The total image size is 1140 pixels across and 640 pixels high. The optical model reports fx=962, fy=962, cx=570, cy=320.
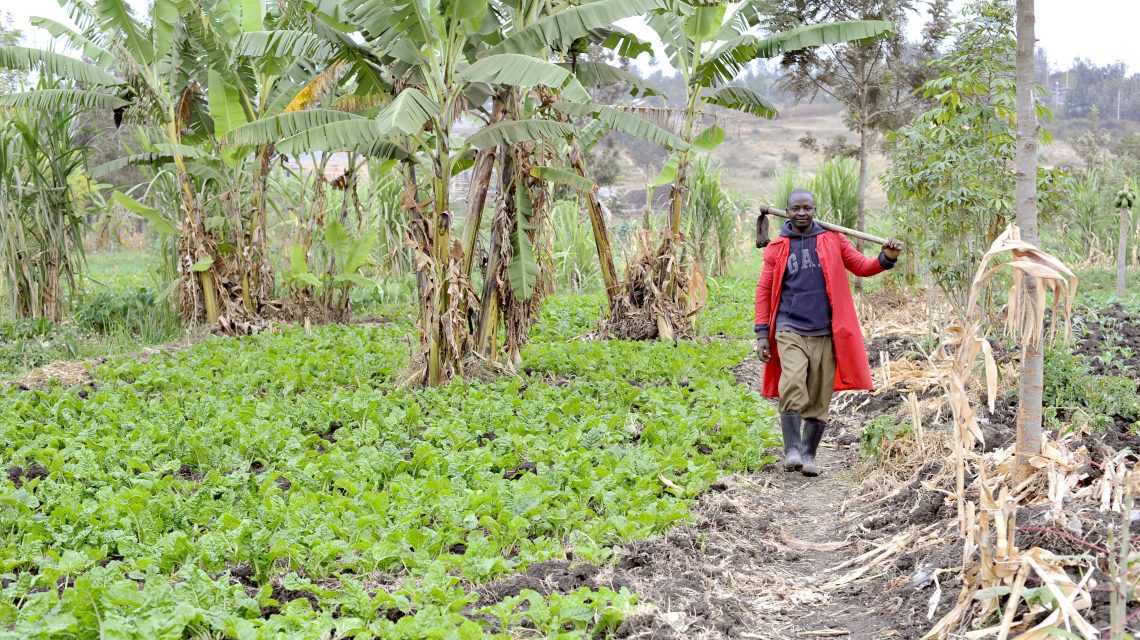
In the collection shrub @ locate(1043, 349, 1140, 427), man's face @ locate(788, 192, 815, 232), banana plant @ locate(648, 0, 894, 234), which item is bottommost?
shrub @ locate(1043, 349, 1140, 427)

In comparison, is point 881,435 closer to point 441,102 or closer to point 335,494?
point 335,494

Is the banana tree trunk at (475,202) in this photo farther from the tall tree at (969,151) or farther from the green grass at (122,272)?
the green grass at (122,272)

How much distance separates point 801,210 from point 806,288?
1.73 ft

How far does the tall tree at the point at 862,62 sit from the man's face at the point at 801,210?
7.70 m

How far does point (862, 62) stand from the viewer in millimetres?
14414

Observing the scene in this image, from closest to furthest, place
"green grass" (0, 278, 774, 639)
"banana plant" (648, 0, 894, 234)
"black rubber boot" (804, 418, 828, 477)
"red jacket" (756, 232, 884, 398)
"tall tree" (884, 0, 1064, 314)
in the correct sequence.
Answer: "green grass" (0, 278, 774, 639)
"red jacket" (756, 232, 884, 398)
"black rubber boot" (804, 418, 828, 477)
"tall tree" (884, 0, 1064, 314)
"banana plant" (648, 0, 894, 234)

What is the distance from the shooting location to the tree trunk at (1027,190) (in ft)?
Answer: 14.1

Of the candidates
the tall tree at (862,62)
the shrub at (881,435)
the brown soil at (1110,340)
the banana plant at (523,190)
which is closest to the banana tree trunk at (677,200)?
the banana plant at (523,190)

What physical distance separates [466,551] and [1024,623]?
2333 mm

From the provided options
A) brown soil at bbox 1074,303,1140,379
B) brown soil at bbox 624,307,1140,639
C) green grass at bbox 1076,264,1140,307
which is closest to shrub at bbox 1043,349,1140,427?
brown soil at bbox 624,307,1140,639

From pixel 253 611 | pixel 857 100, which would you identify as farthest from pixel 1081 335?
pixel 253 611

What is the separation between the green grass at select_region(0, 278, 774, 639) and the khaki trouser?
17.8 inches

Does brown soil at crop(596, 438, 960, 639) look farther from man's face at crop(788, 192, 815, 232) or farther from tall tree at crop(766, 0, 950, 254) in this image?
tall tree at crop(766, 0, 950, 254)

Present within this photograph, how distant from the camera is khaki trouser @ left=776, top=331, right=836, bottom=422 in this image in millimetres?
6469
